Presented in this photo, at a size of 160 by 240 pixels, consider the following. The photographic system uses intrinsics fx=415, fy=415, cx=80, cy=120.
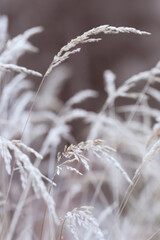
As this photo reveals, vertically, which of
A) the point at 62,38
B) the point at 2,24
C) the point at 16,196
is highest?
the point at 62,38

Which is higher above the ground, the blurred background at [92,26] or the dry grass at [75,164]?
the blurred background at [92,26]

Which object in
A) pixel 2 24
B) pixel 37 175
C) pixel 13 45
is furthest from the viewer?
pixel 2 24

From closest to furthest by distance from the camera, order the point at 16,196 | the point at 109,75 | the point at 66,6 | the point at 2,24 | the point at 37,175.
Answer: the point at 37,175, the point at 2,24, the point at 109,75, the point at 16,196, the point at 66,6

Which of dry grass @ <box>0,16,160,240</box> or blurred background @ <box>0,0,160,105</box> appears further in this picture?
blurred background @ <box>0,0,160,105</box>

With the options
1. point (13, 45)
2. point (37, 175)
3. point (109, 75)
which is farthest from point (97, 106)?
Result: point (37, 175)

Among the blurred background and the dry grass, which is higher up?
the blurred background

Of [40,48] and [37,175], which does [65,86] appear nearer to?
[40,48]

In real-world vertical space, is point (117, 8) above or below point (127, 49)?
above

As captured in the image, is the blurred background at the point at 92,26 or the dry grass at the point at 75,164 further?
the blurred background at the point at 92,26
